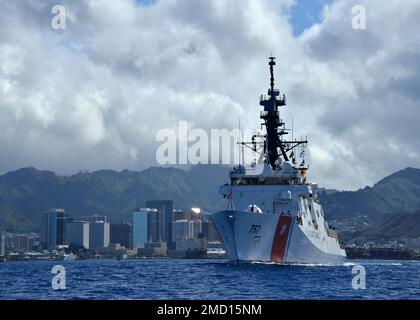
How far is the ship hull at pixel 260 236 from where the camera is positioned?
246 ft

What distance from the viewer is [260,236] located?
247 ft

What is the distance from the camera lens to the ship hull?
75.1 meters

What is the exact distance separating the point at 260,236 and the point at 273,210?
22.3 ft

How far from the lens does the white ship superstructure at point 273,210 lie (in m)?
75.7

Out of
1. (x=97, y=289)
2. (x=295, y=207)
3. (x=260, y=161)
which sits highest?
(x=260, y=161)

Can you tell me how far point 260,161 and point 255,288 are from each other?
41022 mm

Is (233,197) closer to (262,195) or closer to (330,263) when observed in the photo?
(262,195)

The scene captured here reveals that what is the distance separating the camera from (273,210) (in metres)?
81.6

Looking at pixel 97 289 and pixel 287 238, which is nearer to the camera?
pixel 97 289

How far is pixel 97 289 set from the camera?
178 feet

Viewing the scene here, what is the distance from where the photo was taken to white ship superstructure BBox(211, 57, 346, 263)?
75688 mm
